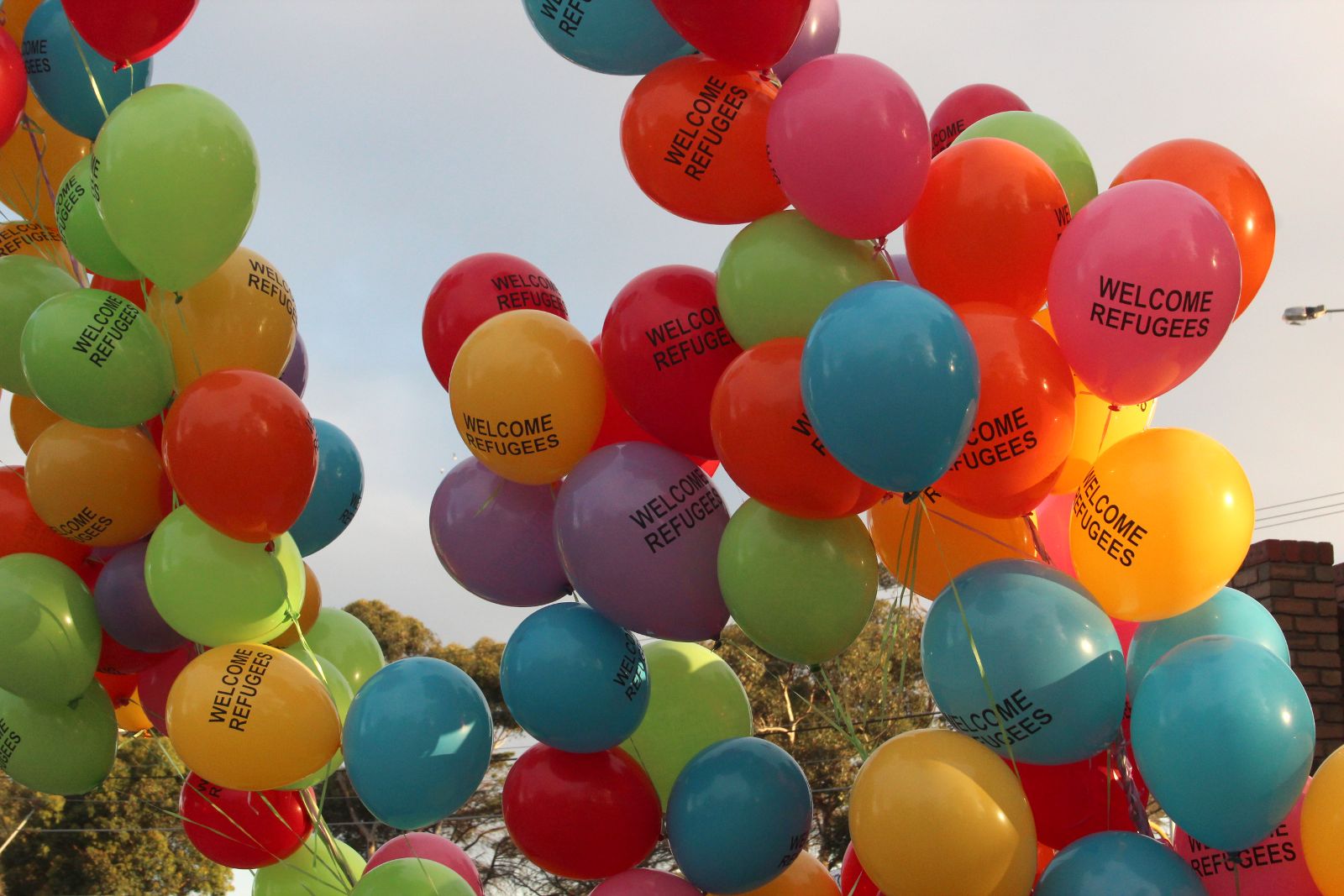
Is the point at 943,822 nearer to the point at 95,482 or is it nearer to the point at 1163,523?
the point at 1163,523

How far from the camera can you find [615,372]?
9.66 feet

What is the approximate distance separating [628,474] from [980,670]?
0.87m

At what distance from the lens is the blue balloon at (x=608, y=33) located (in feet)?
9.84

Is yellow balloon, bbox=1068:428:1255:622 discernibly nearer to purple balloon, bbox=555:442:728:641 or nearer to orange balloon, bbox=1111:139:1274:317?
orange balloon, bbox=1111:139:1274:317

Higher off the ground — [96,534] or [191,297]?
[191,297]

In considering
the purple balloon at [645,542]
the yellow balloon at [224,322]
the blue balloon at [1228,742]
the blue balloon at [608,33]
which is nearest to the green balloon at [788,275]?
the purple balloon at [645,542]

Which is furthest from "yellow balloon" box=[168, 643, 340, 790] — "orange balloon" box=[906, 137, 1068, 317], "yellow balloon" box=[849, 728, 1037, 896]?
"orange balloon" box=[906, 137, 1068, 317]

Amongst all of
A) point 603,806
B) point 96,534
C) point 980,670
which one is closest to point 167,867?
point 96,534

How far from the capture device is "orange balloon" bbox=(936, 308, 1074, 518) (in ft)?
8.20

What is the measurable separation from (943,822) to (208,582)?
6.11ft

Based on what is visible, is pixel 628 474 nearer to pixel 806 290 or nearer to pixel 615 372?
pixel 615 372

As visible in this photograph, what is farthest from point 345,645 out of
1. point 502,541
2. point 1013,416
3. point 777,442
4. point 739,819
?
point 1013,416

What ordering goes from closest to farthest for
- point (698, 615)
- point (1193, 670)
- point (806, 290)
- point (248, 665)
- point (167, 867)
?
point (1193, 670) → point (806, 290) → point (698, 615) → point (248, 665) → point (167, 867)

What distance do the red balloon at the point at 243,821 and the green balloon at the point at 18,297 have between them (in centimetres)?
124
